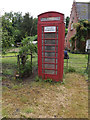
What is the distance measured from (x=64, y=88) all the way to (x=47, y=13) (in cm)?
318

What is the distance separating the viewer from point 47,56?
5.24 metres

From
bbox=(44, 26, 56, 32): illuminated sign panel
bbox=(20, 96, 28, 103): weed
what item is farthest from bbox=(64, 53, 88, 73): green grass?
bbox=(20, 96, 28, 103): weed

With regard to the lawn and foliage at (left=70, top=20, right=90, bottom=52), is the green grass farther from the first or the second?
foliage at (left=70, top=20, right=90, bottom=52)

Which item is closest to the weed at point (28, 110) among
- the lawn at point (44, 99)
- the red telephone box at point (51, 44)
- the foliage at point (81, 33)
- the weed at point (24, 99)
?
the lawn at point (44, 99)

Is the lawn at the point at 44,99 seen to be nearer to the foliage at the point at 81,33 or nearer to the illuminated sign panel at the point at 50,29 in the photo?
the illuminated sign panel at the point at 50,29

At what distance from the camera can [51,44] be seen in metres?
5.12

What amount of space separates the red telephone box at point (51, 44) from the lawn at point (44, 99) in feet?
1.75

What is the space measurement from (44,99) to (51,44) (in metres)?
2.38

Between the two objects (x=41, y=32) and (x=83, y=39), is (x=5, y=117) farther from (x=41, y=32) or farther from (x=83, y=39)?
(x=83, y=39)

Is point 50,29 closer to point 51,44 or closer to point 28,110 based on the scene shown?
point 51,44

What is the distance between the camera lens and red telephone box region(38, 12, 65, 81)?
492cm

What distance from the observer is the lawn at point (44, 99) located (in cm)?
303

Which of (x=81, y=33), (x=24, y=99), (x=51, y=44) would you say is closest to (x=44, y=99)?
(x=24, y=99)

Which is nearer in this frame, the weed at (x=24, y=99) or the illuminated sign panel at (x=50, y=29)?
the weed at (x=24, y=99)
